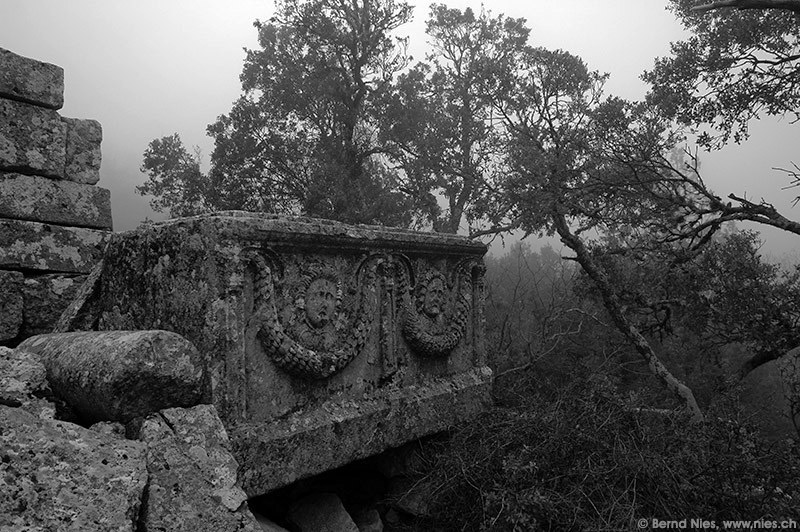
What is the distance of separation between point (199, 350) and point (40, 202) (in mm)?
2516

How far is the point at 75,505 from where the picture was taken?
1.84m

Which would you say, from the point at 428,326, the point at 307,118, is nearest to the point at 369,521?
the point at 428,326

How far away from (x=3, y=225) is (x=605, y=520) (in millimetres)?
4525

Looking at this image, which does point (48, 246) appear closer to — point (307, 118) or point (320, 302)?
point (320, 302)

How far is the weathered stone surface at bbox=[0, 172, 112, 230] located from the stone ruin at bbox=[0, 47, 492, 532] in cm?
1

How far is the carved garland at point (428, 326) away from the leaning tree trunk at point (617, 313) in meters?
3.32

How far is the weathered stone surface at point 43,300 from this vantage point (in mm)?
4215

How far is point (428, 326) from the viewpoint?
4.50 metres

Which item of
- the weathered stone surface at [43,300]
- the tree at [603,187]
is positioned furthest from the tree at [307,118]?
the weathered stone surface at [43,300]

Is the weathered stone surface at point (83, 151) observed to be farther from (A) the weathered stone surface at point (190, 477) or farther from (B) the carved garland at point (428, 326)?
(A) the weathered stone surface at point (190, 477)

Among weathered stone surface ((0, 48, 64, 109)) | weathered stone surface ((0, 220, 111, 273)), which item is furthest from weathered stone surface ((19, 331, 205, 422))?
weathered stone surface ((0, 48, 64, 109))

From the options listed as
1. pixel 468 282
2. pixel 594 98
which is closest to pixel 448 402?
pixel 468 282

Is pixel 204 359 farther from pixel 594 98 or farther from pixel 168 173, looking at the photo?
pixel 168 173

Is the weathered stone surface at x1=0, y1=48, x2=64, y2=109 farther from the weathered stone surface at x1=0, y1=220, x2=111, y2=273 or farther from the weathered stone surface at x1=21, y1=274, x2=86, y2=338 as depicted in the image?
the weathered stone surface at x1=21, y1=274, x2=86, y2=338
